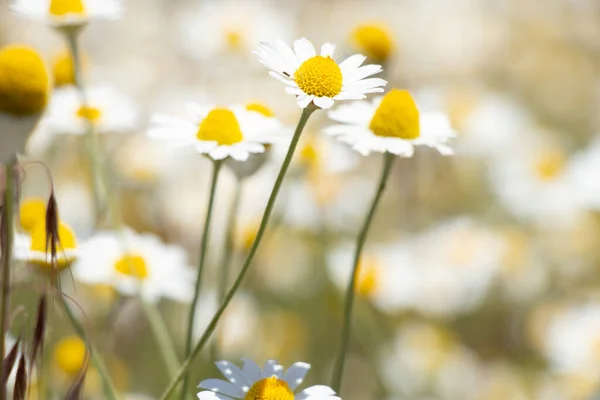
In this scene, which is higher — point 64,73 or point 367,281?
point 64,73

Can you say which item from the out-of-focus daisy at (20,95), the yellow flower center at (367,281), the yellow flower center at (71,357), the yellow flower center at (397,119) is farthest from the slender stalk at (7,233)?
the yellow flower center at (367,281)

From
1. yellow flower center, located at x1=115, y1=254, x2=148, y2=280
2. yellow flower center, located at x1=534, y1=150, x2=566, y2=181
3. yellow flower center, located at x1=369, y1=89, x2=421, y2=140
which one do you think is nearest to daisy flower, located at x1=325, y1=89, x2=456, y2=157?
yellow flower center, located at x1=369, y1=89, x2=421, y2=140

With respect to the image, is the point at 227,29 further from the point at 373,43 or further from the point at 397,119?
the point at 397,119

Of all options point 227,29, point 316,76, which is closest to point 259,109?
point 316,76

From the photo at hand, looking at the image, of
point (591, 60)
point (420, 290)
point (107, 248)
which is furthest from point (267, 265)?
point (591, 60)

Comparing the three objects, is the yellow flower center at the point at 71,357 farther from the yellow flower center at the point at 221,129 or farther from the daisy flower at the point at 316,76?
the daisy flower at the point at 316,76

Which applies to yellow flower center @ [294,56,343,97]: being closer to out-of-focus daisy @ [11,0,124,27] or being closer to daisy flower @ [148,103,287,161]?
daisy flower @ [148,103,287,161]
